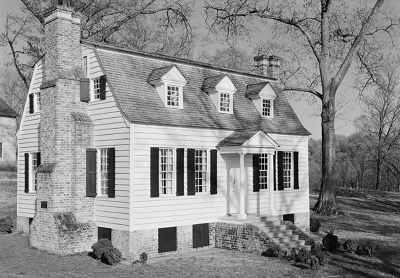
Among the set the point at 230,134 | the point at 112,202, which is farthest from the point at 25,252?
the point at 230,134

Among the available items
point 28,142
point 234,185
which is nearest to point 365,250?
point 234,185

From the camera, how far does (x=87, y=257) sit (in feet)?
56.6

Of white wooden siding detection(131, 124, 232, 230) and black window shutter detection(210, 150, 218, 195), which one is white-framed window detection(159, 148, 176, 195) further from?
black window shutter detection(210, 150, 218, 195)

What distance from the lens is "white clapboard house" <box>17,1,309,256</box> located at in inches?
685

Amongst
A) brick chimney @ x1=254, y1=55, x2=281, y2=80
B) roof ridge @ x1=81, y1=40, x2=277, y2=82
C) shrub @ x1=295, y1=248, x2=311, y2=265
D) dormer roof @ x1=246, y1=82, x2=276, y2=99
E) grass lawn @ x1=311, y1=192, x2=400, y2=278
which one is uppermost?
brick chimney @ x1=254, y1=55, x2=281, y2=80

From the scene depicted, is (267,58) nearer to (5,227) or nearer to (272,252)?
(272,252)

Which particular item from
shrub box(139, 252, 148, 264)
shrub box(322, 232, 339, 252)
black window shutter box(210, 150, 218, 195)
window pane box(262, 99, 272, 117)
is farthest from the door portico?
shrub box(139, 252, 148, 264)

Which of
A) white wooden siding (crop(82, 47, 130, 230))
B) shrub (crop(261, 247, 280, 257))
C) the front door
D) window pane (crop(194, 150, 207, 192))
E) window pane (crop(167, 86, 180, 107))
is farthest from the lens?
the front door

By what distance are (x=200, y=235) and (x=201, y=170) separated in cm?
264

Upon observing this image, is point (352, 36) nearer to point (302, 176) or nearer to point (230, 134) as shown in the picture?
point (302, 176)

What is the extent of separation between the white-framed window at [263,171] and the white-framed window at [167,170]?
16.5 ft

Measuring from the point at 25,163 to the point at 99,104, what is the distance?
5628 millimetres

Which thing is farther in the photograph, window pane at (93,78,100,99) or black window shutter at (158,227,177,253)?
window pane at (93,78,100,99)

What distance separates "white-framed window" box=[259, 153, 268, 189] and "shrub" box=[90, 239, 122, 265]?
308 inches
